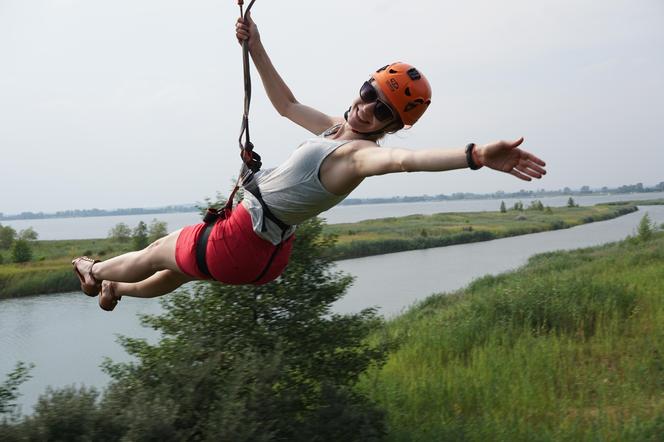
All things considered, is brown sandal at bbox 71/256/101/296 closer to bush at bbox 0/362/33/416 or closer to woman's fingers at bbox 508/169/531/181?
bush at bbox 0/362/33/416

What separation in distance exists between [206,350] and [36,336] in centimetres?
750

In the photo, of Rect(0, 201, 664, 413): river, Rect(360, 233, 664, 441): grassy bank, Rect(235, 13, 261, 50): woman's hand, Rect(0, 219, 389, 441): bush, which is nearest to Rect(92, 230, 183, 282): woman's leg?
Rect(0, 219, 389, 441): bush

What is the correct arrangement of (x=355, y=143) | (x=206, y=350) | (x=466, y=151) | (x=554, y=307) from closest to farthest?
(x=466, y=151) < (x=355, y=143) < (x=206, y=350) < (x=554, y=307)

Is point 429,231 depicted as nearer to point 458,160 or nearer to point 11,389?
point 11,389

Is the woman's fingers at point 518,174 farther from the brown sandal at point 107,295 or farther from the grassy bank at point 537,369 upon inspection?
the grassy bank at point 537,369

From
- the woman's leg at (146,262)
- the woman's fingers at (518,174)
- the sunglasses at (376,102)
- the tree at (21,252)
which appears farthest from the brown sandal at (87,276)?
the tree at (21,252)

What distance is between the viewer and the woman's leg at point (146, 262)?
11.5 ft

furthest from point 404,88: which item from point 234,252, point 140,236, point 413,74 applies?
point 140,236

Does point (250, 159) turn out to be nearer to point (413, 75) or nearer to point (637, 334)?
point (413, 75)

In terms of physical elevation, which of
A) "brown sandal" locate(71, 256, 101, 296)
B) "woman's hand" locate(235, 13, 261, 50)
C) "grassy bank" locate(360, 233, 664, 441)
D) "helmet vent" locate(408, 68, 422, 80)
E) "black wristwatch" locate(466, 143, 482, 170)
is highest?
"woman's hand" locate(235, 13, 261, 50)

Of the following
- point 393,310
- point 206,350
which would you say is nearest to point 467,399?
point 206,350

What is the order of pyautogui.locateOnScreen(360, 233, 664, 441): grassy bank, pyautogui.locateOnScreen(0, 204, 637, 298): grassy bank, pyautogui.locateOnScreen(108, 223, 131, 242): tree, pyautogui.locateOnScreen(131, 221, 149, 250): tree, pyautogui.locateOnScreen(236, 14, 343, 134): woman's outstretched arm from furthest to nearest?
pyautogui.locateOnScreen(108, 223, 131, 242): tree
pyautogui.locateOnScreen(131, 221, 149, 250): tree
pyautogui.locateOnScreen(0, 204, 637, 298): grassy bank
pyautogui.locateOnScreen(360, 233, 664, 441): grassy bank
pyautogui.locateOnScreen(236, 14, 343, 134): woman's outstretched arm

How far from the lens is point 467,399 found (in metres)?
6.17

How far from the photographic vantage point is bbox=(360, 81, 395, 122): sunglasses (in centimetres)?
304
